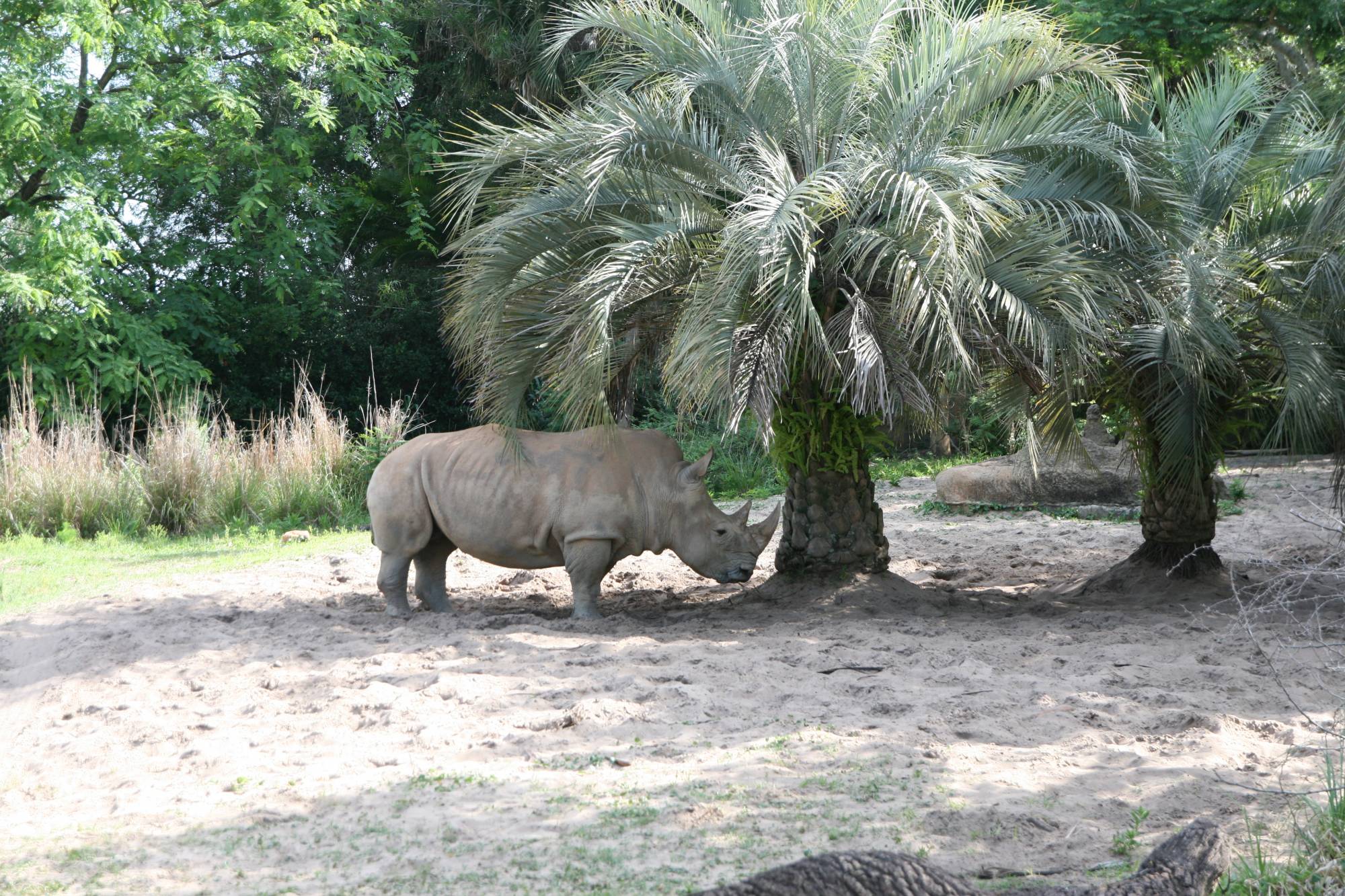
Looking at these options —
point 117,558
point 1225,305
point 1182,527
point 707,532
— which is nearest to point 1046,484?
point 1182,527

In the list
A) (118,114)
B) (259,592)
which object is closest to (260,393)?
(118,114)

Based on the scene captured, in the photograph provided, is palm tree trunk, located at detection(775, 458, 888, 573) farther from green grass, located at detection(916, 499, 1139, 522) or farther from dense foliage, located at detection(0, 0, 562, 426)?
dense foliage, located at detection(0, 0, 562, 426)

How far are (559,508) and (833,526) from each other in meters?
1.94

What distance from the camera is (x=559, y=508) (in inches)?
306

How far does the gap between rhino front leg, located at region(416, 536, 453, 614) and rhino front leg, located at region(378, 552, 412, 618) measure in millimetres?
286

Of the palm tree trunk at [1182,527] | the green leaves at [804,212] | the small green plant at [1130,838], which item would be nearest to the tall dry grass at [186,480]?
the green leaves at [804,212]

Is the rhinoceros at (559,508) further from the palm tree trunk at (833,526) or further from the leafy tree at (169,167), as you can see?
the leafy tree at (169,167)

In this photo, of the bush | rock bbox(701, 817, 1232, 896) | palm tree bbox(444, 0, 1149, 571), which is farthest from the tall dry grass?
rock bbox(701, 817, 1232, 896)

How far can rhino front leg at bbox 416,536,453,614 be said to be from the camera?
8.37 meters

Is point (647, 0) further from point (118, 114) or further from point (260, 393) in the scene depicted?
point (260, 393)

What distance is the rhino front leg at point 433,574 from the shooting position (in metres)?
8.37

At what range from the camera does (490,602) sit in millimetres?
8891

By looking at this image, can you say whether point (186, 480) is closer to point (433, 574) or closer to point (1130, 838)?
point (433, 574)

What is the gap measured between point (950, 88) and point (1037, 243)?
1297 millimetres
